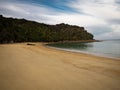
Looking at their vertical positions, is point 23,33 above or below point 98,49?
above

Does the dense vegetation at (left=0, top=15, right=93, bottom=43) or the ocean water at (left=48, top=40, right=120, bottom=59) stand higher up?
the dense vegetation at (left=0, top=15, right=93, bottom=43)

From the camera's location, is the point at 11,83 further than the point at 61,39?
No

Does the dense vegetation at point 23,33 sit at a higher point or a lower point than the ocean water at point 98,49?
higher

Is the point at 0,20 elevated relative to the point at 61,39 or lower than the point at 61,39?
elevated

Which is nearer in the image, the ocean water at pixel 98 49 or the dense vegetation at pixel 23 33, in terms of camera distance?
the ocean water at pixel 98 49

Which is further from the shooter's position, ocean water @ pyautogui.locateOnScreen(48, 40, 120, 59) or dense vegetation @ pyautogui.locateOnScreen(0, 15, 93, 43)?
dense vegetation @ pyautogui.locateOnScreen(0, 15, 93, 43)

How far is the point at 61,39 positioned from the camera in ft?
378

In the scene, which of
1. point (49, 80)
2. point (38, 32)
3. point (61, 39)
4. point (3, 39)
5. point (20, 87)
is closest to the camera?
point (20, 87)

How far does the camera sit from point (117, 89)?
506 centimetres

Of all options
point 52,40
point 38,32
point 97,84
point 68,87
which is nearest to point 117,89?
point 97,84

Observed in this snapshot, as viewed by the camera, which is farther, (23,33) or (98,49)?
(23,33)

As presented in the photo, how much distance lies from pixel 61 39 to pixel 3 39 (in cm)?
5809

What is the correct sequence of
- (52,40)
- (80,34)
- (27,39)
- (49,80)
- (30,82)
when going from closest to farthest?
1. (30,82)
2. (49,80)
3. (27,39)
4. (52,40)
5. (80,34)

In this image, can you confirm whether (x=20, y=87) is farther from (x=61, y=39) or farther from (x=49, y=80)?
(x=61, y=39)
